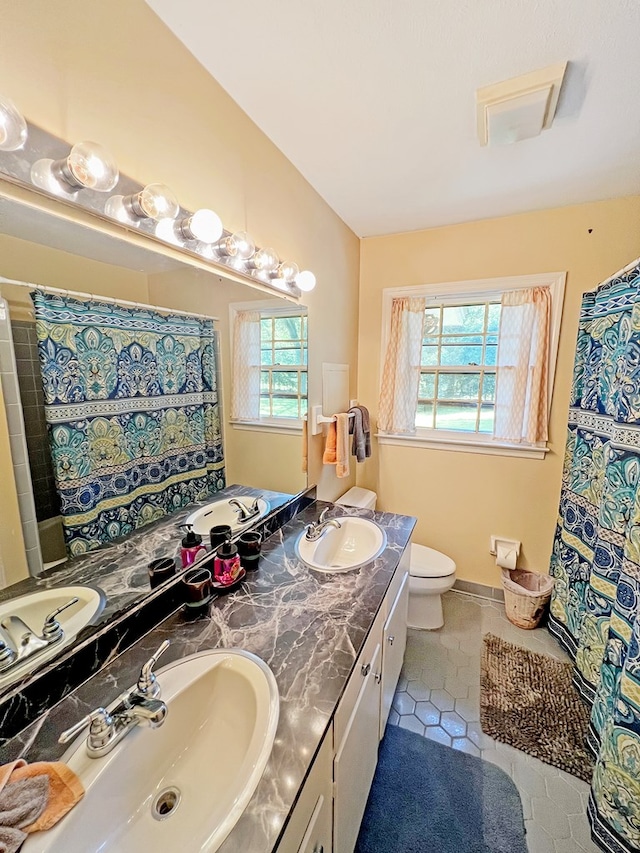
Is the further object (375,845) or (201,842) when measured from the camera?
(375,845)

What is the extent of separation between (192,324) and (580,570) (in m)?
2.17

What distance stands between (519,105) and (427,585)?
2145mm

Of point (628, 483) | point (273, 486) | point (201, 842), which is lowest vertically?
point (201, 842)

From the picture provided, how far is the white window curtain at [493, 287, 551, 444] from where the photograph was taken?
78.5 inches

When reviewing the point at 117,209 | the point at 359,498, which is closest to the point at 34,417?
the point at 117,209

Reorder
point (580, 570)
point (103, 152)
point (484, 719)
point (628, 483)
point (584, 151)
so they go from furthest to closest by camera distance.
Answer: point (580, 570), point (484, 719), point (584, 151), point (628, 483), point (103, 152)

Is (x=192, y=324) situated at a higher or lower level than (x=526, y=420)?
higher

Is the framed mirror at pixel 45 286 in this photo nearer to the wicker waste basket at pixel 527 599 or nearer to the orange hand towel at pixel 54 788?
the orange hand towel at pixel 54 788

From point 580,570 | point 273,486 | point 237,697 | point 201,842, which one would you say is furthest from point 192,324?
point 580,570

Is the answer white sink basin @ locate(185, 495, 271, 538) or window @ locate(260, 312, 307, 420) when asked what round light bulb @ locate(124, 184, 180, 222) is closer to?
window @ locate(260, 312, 307, 420)

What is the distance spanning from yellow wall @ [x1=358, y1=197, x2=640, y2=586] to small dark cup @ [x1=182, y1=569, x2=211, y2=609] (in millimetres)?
1708

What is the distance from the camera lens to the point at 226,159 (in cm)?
118

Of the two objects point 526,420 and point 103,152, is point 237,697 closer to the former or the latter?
point 103,152

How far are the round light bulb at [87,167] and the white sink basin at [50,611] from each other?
914 millimetres
